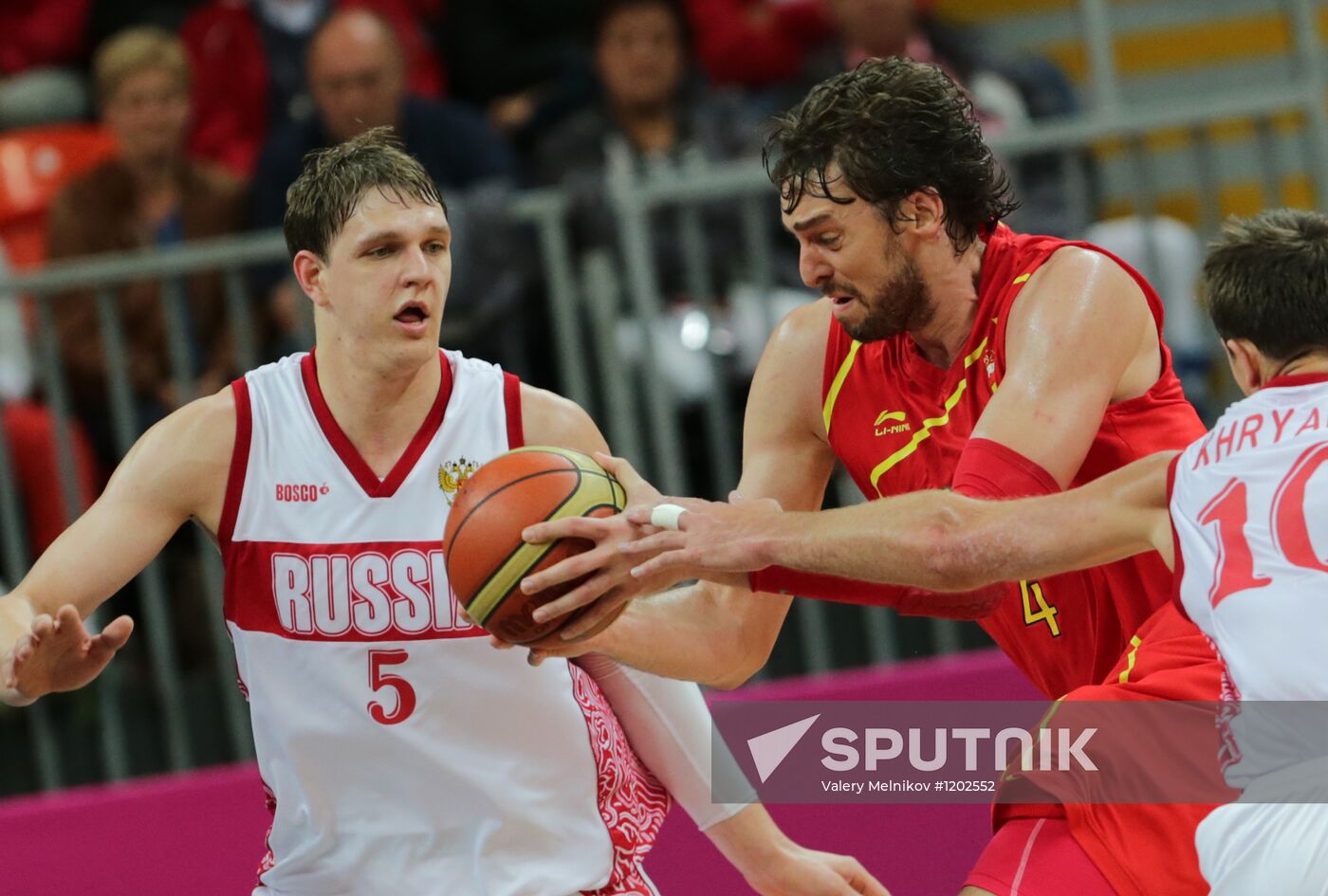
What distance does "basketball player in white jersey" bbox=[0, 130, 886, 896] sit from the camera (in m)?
3.54

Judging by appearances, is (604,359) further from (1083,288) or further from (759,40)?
(1083,288)

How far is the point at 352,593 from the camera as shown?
354 centimetres

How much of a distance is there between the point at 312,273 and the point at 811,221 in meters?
1.00

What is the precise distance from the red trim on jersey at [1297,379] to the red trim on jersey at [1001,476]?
0.50m

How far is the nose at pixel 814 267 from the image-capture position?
11.7 feet

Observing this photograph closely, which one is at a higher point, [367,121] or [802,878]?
[367,121]

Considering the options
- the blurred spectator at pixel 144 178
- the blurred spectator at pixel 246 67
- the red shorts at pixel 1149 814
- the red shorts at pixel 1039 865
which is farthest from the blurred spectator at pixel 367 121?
the red shorts at pixel 1039 865

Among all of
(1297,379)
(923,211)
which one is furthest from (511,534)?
(1297,379)

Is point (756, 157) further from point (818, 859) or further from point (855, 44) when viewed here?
point (818, 859)

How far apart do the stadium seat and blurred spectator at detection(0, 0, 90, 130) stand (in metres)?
0.26

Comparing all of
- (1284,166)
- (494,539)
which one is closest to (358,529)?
(494,539)

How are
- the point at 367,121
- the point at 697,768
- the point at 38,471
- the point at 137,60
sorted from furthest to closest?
the point at 137,60 → the point at 367,121 → the point at 38,471 → the point at 697,768

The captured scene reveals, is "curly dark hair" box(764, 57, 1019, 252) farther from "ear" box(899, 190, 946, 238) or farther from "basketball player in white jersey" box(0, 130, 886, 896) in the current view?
"basketball player in white jersey" box(0, 130, 886, 896)

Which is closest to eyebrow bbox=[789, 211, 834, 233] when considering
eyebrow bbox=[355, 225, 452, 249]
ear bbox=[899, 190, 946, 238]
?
ear bbox=[899, 190, 946, 238]
